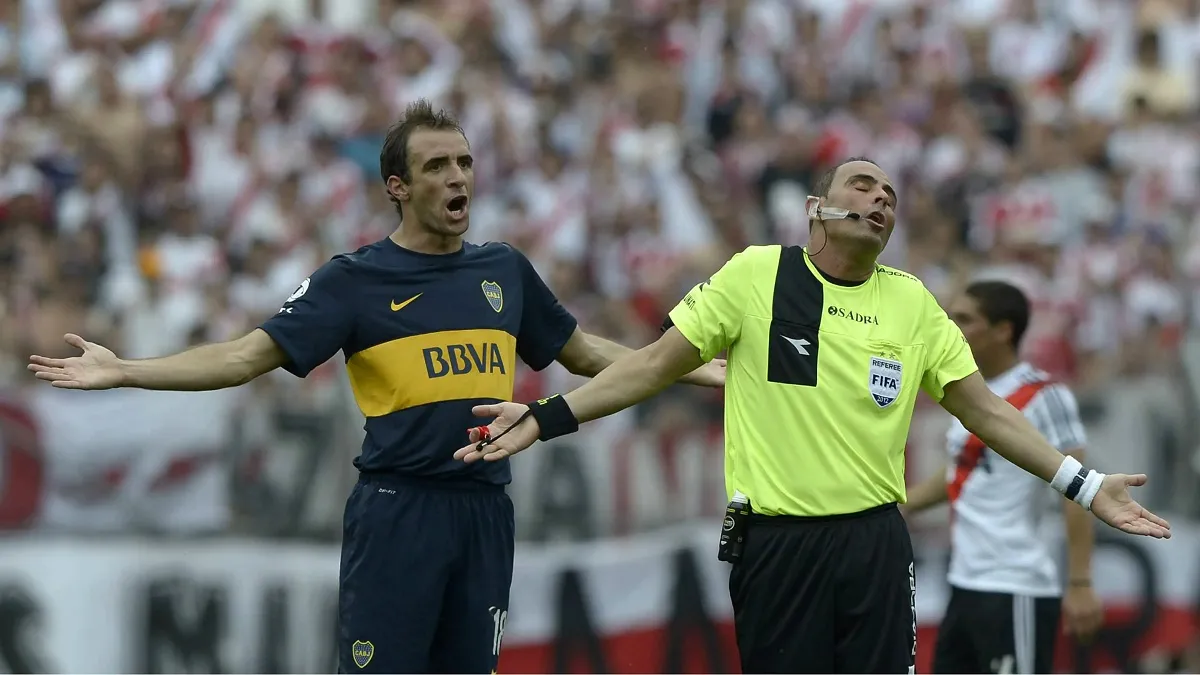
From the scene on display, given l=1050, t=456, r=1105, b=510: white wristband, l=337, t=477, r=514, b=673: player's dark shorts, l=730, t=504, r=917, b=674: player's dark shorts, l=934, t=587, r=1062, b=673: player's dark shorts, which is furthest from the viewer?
l=934, t=587, r=1062, b=673: player's dark shorts

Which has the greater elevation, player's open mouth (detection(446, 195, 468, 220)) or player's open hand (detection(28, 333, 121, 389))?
player's open mouth (detection(446, 195, 468, 220))

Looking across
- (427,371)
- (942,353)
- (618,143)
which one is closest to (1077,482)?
(942,353)

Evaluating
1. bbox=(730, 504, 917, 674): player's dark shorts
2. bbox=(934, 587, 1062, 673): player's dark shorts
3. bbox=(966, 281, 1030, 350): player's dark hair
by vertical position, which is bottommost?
bbox=(934, 587, 1062, 673): player's dark shorts

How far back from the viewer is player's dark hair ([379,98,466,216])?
23.9 feet

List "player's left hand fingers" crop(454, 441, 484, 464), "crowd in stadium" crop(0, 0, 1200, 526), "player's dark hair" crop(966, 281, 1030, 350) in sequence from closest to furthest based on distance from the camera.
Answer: "player's left hand fingers" crop(454, 441, 484, 464), "player's dark hair" crop(966, 281, 1030, 350), "crowd in stadium" crop(0, 0, 1200, 526)

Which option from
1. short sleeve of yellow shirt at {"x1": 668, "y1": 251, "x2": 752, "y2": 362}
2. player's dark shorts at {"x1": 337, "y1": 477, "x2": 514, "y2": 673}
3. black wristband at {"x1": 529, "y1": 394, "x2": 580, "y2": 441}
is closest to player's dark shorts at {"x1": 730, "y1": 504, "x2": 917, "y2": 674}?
short sleeve of yellow shirt at {"x1": 668, "y1": 251, "x2": 752, "y2": 362}

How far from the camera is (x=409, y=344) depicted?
7125 mm

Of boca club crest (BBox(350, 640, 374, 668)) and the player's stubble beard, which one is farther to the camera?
boca club crest (BBox(350, 640, 374, 668))

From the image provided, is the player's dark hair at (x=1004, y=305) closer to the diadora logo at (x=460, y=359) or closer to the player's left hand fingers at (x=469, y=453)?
the diadora logo at (x=460, y=359)

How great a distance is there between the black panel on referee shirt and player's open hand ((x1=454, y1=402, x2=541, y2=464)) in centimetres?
90

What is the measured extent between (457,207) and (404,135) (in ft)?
1.20

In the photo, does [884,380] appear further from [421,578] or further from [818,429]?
[421,578]

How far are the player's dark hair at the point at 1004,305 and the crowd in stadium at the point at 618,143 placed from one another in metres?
4.32

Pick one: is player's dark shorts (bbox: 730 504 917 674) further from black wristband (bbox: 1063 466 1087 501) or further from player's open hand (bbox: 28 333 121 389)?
player's open hand (bbox: 28 333 121 389)
